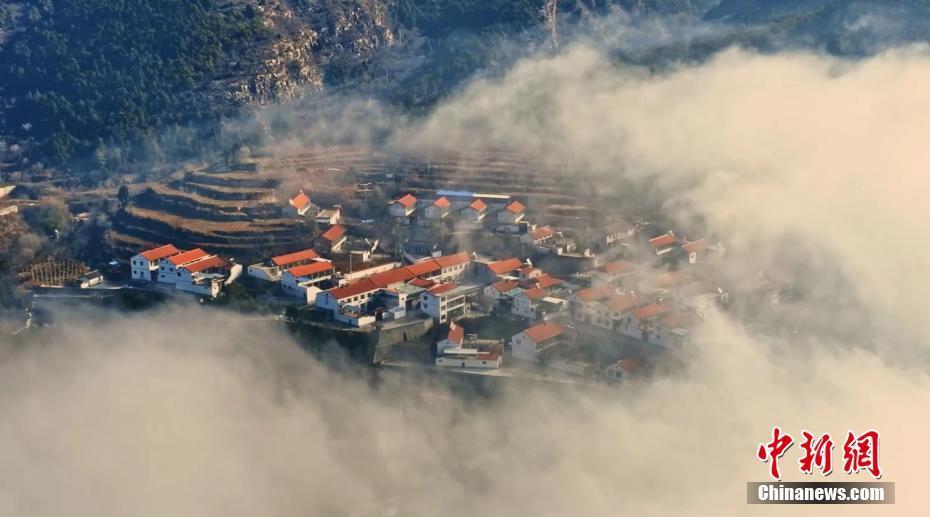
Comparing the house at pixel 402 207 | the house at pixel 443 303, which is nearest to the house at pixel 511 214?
the house at pixel 402 207

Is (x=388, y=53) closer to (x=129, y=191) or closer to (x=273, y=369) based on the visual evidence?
(x=129, y=191)

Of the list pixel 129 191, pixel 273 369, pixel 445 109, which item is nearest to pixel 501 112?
pixel 445 109

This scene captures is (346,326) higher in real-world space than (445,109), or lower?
lower

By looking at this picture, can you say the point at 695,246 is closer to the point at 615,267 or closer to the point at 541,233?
the point at 615,267

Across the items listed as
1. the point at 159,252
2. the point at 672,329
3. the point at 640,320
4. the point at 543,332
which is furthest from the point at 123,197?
the point at 672,329

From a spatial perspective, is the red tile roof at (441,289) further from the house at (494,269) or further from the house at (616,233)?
the house at (616,233)

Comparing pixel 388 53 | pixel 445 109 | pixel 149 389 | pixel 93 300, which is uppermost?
pixel 388 53

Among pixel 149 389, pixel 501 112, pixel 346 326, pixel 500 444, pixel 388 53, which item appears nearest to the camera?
pixel 500 444
